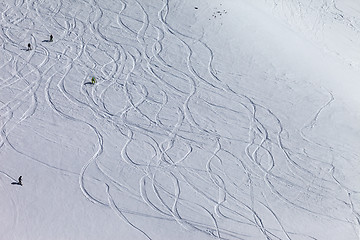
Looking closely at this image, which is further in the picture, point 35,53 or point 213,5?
point 213,5

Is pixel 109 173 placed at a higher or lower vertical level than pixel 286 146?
lower

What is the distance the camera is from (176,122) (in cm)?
1299

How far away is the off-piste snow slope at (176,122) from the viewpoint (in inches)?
428

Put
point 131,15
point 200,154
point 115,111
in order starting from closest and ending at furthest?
point 200,154 < point 115,111 < point 131,15

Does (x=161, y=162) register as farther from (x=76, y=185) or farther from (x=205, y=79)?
(x=205, y=79)

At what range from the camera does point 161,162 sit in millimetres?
11945

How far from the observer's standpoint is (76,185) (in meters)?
11.3

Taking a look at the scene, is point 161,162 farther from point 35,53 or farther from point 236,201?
point 35,53

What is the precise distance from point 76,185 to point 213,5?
8.20 metres

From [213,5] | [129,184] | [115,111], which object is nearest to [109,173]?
[129,184]

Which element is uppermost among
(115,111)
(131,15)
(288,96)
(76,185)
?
(288,96)

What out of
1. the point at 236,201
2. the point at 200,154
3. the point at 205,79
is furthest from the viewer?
the point at 205,79

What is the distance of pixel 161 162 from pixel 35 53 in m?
5.39

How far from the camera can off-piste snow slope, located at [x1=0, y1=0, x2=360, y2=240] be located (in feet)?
35.7
